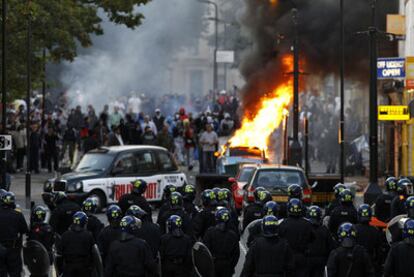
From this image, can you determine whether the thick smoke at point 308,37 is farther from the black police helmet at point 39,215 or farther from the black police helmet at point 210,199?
the black police helmet at point 39,215

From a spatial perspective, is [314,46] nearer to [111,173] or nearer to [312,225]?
[111,173]

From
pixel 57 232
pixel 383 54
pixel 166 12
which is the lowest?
pixel 57 232

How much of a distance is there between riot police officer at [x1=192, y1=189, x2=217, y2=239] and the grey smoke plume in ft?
165

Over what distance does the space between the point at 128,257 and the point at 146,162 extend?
49.4ft

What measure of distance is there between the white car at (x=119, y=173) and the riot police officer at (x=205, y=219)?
33.7 ft

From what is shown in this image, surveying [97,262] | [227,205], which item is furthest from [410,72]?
[97,262]

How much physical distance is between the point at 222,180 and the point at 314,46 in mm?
14271

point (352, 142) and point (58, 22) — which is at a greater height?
point (58, 22)

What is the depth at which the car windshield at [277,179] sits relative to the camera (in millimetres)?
25345

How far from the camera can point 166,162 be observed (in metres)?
29.2

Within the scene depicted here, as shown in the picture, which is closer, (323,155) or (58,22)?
(58,22)

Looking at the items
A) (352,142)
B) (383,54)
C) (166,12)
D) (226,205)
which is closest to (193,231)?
(226,205)

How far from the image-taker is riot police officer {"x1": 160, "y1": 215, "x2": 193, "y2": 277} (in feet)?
50.1

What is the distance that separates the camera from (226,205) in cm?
1758
